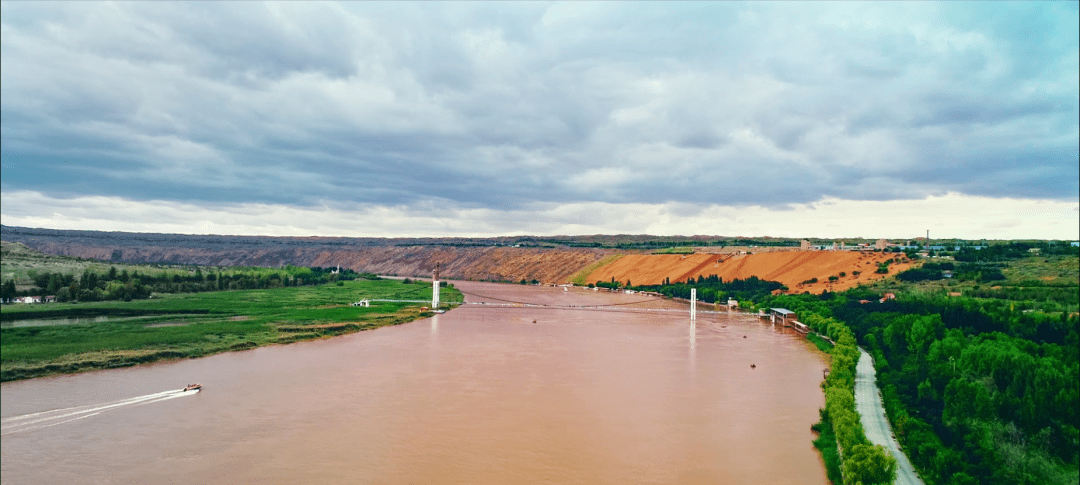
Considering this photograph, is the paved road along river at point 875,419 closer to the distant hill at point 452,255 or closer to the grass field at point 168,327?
the grass field at point 168,327

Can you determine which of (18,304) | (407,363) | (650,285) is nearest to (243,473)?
(407,363)

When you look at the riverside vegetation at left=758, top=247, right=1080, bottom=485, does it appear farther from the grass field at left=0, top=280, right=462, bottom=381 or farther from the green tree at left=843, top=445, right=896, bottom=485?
the grass field at left=0, top=280, right=462, bottom=381

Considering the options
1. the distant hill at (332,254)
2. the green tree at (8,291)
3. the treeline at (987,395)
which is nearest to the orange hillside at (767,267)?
the distant hill at (332,254)

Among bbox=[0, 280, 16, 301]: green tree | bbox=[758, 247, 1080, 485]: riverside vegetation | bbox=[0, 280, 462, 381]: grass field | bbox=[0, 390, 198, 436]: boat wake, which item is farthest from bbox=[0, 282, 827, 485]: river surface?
bbox=[0, 280, 16, 301]: green tree

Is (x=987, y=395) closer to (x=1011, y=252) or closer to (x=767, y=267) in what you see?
(x=1011, y=252)

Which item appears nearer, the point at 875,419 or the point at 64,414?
→ the point at 64,414

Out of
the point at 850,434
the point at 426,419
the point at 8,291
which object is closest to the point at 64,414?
the point at 426,419

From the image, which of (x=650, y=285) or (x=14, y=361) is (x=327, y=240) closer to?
(x=650, y=285)
